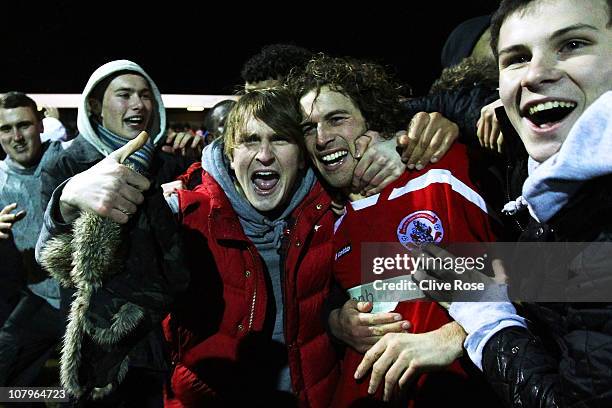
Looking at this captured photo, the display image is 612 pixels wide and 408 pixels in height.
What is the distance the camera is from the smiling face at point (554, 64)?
109 centimetres

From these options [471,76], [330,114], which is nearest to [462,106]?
[471,76]

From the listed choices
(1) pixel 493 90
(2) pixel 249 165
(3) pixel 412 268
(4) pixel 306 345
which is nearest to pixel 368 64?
(1) pixel 493 90

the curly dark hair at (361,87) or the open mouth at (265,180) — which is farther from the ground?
the curly dark hair at (361,87)

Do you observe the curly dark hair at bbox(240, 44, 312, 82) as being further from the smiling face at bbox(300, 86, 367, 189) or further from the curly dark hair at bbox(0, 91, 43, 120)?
the curly dark hair at bbox(0, 91, 43, 120)

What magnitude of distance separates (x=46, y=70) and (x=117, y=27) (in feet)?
3.48

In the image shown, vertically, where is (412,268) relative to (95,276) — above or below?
above

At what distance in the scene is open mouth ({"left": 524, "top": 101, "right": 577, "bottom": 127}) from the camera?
1138 millimetres

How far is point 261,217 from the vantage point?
1912 millimetres

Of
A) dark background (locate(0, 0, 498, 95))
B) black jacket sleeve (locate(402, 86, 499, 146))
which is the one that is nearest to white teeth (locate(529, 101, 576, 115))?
black jacket sleeve (locate(402, 86, 499, 146))

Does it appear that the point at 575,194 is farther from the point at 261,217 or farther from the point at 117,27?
the point at 117,27

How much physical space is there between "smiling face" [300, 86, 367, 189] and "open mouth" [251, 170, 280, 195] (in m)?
0.19

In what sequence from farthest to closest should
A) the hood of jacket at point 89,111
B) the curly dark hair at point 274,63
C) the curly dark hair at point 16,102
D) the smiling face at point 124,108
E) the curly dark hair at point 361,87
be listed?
the curly dark hair at point 16,102 < the curly dark hair at point 274,63 < the smiling face at point 124,108 < the hood of jacket at point 89,111 < the curly dark hair at point 361,87

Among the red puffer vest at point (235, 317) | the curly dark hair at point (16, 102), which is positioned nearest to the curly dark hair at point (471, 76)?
the red puffer vest at point (235, 317)

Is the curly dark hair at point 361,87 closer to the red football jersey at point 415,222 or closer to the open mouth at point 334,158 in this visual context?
the open mouth at point 334,158
